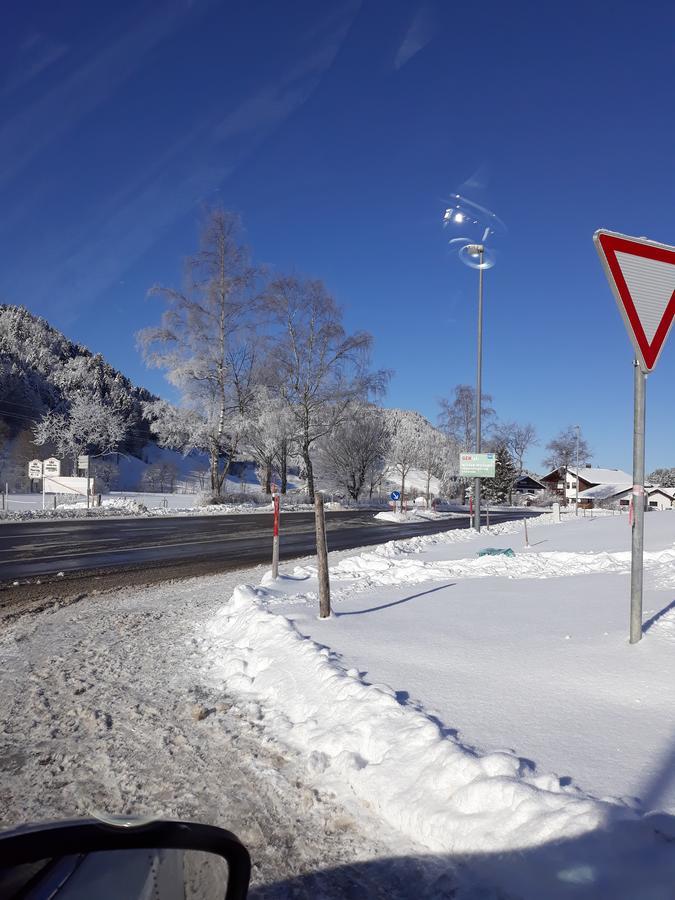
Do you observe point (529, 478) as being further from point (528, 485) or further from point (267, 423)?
point (267, 423)

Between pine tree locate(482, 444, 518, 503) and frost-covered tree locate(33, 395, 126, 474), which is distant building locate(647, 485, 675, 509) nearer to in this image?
pine tree locate(482, 444, 518, 503)

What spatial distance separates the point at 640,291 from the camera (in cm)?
424

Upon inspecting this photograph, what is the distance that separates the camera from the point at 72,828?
3.81ft

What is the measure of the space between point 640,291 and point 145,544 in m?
14.0

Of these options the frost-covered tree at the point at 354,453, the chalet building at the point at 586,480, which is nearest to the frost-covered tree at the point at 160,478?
the frost-covered tree at the point at 354,453

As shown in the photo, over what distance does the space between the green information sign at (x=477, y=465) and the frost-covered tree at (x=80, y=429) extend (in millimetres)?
53290

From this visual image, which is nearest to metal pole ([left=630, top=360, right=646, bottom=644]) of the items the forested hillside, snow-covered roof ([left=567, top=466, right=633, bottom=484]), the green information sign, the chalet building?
the green information sign

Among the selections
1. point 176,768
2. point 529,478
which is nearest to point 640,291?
point 176,768

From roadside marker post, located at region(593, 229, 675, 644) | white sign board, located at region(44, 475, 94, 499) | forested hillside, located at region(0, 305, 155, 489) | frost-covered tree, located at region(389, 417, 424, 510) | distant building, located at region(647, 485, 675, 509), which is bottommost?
distant building, located at region(647, 485, 675, 509)

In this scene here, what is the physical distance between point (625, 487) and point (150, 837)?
283ft

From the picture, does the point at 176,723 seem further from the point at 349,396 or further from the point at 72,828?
the point at 349,396

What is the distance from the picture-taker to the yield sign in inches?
165

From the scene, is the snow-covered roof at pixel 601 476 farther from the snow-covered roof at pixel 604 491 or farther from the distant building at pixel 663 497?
the distant building at pixel 663 497

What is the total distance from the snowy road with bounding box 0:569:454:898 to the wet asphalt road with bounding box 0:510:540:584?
Answer: 242 inches
